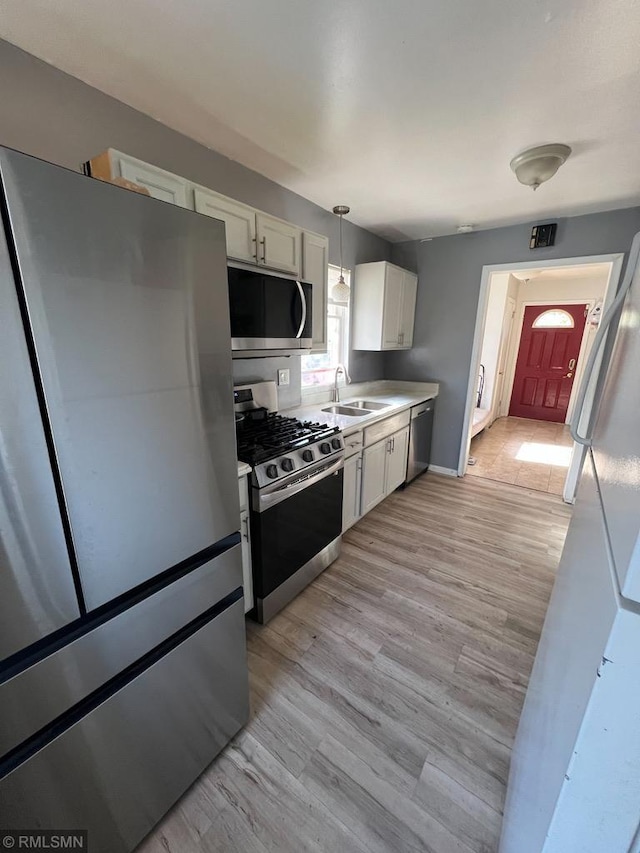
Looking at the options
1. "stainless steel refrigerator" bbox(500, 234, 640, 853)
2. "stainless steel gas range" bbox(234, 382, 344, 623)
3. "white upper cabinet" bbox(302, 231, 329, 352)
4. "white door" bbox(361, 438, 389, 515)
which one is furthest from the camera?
"white door" bbox(361, 438, 389, 515)

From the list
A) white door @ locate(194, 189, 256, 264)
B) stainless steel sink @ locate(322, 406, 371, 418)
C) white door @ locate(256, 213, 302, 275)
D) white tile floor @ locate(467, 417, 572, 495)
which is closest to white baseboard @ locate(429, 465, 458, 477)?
white tile floor @ locate(467, 417, 572, 495)

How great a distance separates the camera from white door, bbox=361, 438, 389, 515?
271cm

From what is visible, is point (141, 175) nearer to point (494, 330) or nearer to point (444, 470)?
point (444, 470)

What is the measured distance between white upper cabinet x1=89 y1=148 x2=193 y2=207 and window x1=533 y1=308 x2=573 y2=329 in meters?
6.77

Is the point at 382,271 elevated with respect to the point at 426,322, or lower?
elevated

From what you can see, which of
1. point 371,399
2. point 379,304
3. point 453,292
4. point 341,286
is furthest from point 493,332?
point 341,286

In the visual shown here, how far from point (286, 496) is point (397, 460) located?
1.73m

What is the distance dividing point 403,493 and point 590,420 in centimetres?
248

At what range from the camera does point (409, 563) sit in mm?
2453

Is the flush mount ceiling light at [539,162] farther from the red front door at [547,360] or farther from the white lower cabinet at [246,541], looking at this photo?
the red front door at [547,360]

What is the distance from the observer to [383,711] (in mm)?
1490

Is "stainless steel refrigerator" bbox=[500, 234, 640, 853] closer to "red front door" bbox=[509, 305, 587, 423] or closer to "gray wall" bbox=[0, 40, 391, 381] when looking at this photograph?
"gray wall" bbox=[0, 40, 391, 381]

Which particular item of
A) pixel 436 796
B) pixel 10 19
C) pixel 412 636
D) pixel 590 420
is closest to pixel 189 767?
pixel 436 796

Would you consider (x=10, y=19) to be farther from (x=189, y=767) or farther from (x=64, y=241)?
(x=189, y=767)
